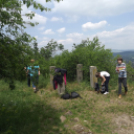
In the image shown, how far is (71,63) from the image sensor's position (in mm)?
7793

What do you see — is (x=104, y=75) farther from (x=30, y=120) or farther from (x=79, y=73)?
(x=30, y=120)

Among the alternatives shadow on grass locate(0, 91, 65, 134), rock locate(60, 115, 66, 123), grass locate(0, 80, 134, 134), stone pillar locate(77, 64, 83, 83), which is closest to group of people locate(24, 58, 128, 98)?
grass locate(0, 80, 134, 134)

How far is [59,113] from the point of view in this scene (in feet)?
13.9

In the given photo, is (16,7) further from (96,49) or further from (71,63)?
(96,49)

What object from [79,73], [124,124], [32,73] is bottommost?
[124,124]

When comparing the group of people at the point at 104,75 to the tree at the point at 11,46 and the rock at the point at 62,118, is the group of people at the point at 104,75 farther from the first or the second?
the rock at the point at 62,118

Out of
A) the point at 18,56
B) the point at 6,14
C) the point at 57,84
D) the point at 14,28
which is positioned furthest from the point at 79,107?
the point at 6,14

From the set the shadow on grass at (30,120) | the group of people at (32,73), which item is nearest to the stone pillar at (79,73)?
the shadow on grass at (30,120)

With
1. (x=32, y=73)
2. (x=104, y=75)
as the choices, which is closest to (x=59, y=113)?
(x=32, y=73)

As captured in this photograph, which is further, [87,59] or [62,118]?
[87,59]

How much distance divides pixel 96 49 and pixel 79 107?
167 inches

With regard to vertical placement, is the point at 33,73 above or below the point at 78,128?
above

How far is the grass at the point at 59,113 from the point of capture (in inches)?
130

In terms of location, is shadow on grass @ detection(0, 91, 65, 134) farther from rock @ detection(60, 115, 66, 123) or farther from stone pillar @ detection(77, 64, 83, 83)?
stone pillar @ detection(77, 64, 83, 83)
